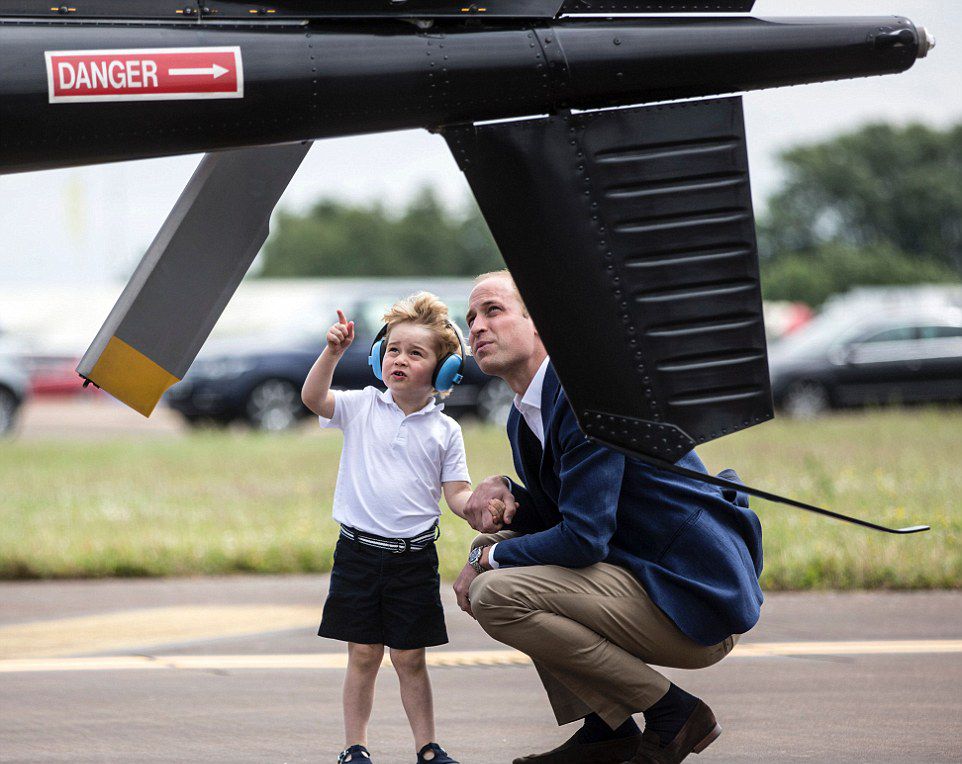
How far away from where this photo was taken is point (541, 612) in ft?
13.0

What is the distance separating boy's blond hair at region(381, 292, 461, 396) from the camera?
4391mm

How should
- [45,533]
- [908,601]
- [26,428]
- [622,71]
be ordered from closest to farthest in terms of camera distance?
[622,71] → [908,601] → [45,533] → [26,428]

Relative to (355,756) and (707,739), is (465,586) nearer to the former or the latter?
(355,756)

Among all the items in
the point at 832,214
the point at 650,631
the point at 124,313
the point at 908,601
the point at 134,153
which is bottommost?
the point at 908,601

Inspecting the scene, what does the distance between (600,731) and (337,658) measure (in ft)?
6.71

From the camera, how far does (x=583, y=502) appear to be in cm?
387

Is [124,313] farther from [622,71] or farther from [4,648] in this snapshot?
[4,648]

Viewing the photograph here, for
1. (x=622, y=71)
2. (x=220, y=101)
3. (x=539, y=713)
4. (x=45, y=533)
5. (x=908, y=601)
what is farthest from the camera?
(x=45, y=533)

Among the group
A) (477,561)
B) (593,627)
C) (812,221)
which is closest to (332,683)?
(477,561)

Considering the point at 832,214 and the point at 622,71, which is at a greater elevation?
the point at 832,214

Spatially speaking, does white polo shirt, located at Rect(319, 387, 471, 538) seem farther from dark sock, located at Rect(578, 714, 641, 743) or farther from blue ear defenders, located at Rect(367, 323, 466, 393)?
dark sock, located at Rect(578, 714, 641, 743)

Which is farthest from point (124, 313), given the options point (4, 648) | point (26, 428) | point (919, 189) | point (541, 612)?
point (919, 189)

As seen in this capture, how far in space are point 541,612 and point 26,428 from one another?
57.2ft

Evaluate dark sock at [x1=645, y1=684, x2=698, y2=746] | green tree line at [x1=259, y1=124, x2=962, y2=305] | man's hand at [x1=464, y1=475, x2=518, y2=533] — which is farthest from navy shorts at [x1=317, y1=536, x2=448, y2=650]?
green tree line at [x1=259, y1=124, x2=962, y2=305]
